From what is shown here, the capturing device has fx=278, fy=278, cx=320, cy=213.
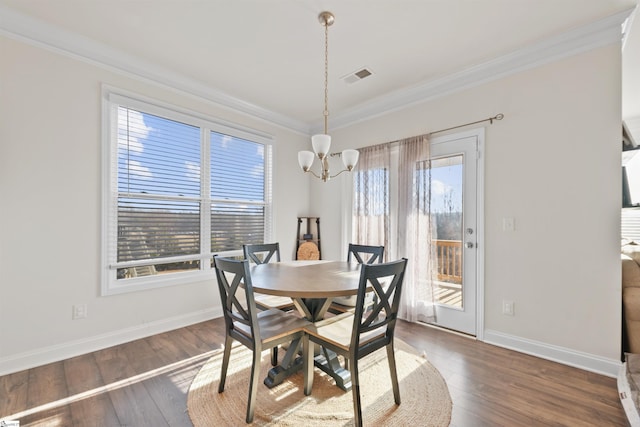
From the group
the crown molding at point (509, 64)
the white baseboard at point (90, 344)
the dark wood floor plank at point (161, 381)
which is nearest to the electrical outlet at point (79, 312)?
the white baseboard at point (90, 344)

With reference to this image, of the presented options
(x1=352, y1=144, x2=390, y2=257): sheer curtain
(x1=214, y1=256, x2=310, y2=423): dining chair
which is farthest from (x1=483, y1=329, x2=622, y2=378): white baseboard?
(x1=214, y1=256, x2=310, y2=423): dining chair

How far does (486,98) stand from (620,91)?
945 millimetres

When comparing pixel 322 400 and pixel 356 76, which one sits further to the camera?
pixel 356 76

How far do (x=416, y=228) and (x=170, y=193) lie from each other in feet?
9.18

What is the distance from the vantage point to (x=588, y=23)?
2.17 metres

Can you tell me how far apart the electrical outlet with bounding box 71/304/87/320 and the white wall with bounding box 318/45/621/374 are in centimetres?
381

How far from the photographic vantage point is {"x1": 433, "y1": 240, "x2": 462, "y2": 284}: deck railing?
300cm

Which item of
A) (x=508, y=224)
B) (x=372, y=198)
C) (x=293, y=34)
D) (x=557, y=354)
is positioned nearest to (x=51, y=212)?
(x=293, y=34)

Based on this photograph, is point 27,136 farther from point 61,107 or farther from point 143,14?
point 143,14

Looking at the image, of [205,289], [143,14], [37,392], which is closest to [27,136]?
[143,14]

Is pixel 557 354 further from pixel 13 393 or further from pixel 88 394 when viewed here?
pixel 13 393

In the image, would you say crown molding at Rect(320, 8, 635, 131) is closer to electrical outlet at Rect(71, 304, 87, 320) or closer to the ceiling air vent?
the ceiling air vent

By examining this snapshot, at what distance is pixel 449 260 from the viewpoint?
3.06 meters

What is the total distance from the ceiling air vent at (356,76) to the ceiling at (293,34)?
0.16 ft
